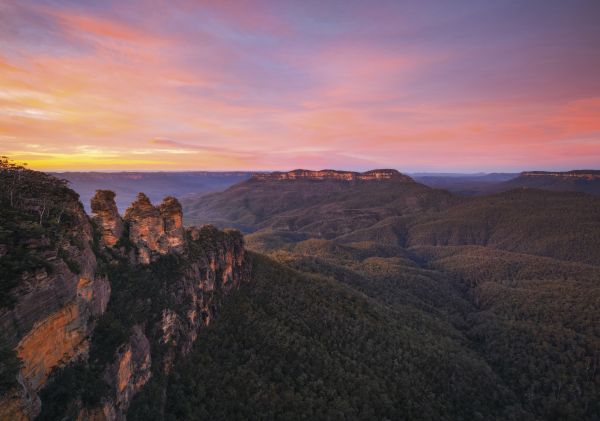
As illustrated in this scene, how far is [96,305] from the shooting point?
99.1 ft

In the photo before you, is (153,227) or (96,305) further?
(153,227)

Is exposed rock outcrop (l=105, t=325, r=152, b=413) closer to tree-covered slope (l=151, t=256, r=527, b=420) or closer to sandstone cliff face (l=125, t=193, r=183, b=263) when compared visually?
tree-covered slope (l=151, t=256, r=527, b=420)

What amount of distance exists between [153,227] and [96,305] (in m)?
19.3

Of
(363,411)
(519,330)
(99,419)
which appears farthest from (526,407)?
(99,419)

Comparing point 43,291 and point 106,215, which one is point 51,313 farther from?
point 106,215

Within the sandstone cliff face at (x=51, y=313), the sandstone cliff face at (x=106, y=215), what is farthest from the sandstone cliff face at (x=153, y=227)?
the sandstone cliff face at (x=51, y=313)

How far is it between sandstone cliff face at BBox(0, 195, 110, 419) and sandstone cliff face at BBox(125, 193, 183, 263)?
14.8 metres

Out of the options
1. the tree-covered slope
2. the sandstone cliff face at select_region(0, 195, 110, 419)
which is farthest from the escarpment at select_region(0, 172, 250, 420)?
the tree-covered slope

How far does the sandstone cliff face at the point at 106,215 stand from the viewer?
39719 millimetres

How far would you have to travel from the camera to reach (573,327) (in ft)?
303

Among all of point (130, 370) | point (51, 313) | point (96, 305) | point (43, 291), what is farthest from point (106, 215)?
point (43, 291)

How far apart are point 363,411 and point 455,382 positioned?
26984mm

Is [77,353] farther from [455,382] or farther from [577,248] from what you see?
[577,248]

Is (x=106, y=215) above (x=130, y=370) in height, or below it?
above
